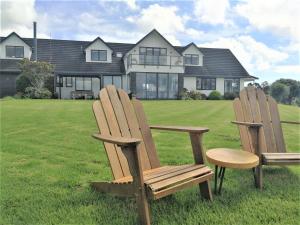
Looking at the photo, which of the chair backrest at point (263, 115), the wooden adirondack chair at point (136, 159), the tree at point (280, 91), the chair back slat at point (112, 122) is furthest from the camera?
the tree at point (280, 91)

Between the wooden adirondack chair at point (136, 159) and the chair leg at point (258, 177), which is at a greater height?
the wooden adirondack chair at point (136, 159)

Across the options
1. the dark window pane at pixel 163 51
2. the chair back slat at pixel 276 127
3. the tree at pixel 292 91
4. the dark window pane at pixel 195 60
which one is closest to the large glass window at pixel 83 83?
the dark window pane at pixel 163 51

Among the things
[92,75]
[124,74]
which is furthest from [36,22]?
[124,74]

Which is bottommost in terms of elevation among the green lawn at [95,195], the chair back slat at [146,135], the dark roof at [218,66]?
the green lawn at [95,195]

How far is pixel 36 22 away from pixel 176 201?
3031 cm

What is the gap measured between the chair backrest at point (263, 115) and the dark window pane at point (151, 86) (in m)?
24.6

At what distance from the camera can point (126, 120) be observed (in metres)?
3.98

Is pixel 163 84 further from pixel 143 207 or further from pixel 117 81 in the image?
pixel 143 207

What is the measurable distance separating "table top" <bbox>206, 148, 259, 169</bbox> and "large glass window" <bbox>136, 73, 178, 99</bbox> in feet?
82.9

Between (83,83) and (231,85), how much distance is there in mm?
14593

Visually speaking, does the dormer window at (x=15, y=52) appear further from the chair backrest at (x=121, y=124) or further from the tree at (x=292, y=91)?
the chair backrest at (x=121, y=124)

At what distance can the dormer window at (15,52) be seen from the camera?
95.2 ft

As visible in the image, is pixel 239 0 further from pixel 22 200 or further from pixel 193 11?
pixel 22 200

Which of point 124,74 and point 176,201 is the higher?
point 124,74
